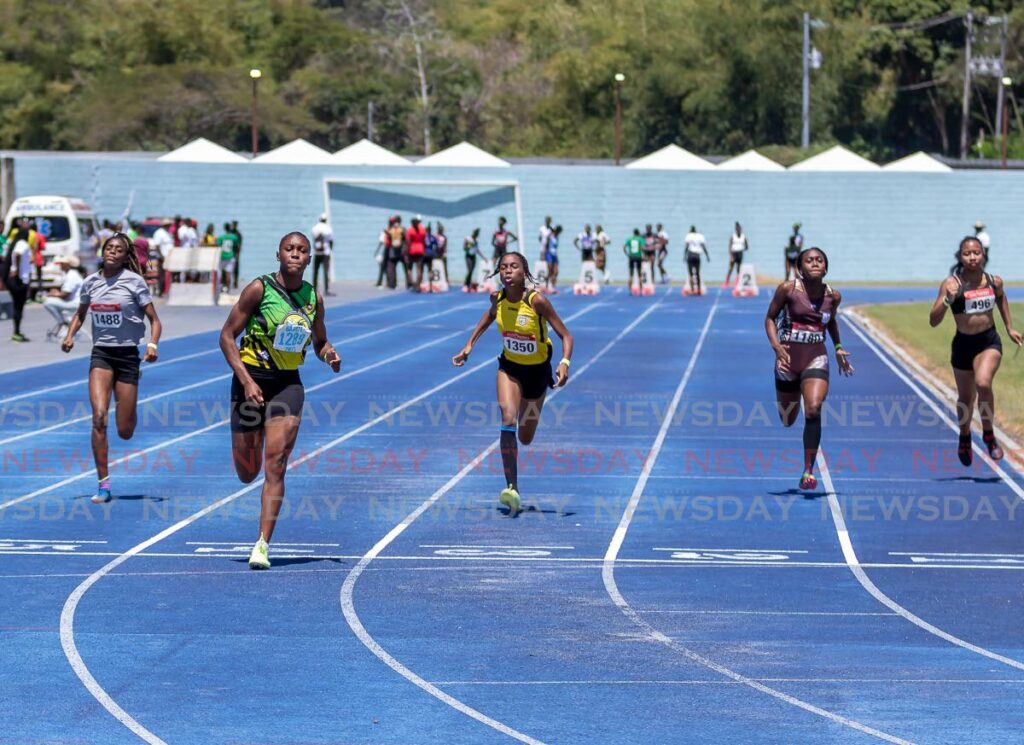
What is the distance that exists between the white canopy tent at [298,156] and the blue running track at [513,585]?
122ft

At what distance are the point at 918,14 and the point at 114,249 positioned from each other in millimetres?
→ 82376

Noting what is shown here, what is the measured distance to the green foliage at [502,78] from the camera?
87875 mm

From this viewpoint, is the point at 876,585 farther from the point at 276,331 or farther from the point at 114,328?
the point at 114,328

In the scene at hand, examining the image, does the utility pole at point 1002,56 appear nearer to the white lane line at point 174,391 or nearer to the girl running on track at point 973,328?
the white lane line at point 174,391

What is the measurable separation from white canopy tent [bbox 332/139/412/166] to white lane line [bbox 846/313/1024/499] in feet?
77.5

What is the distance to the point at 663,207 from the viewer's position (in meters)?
58.2

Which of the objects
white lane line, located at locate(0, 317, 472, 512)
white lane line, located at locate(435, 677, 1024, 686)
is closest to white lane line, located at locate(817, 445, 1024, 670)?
white lane line, located at locate(435, 677, 1024, 686)

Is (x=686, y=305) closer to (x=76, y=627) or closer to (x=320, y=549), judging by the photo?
(x=320, y=549)

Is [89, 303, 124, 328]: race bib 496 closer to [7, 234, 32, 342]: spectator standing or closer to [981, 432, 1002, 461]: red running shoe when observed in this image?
[981, 432, 1002, 461]: red running shoe

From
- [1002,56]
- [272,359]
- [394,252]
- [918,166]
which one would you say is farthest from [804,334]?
[1002,56]

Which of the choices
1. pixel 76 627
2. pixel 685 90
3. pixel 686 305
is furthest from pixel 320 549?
pixel 685 90

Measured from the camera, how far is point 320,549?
1136 cm

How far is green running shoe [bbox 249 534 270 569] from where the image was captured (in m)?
10.5

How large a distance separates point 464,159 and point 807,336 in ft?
147
